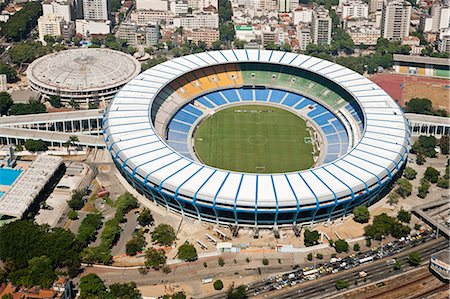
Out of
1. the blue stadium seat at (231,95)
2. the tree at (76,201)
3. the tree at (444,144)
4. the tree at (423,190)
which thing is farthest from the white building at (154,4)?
the tree at (423,190)

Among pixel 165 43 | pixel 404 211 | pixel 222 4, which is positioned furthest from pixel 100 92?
pixel 222 4

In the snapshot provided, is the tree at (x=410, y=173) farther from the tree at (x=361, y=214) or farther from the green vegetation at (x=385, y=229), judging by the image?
the tree at (x=361, y=214)

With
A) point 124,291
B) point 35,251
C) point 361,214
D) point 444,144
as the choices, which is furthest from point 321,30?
point 124,291

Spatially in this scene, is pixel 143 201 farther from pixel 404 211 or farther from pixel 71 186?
pixel 404 211

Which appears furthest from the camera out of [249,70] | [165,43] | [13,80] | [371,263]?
[165,43]

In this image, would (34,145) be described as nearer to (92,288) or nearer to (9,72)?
(9,72)

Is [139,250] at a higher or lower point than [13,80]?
lower

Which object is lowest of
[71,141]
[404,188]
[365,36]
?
[404,188]
